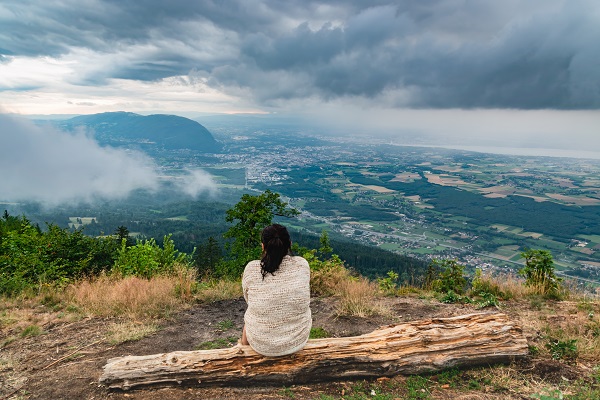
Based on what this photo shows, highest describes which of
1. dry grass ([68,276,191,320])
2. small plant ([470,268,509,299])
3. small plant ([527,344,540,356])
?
small plant ([527,344,540,356])

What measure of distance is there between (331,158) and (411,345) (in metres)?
160

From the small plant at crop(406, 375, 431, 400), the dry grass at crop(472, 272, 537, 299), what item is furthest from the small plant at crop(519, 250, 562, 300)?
the small plant at crop(406, 375, 431, 400)

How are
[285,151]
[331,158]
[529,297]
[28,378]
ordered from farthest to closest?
[285,151] < [331,158] < [529,297] < [28,378]

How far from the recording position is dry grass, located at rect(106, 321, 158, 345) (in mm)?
5434

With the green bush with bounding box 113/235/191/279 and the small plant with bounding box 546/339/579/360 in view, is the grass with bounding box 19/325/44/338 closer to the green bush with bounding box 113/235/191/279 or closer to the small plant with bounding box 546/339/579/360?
the green bush with bounding box 113/235/191/279

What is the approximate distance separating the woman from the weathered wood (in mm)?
252

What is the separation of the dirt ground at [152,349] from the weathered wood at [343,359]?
14 cm

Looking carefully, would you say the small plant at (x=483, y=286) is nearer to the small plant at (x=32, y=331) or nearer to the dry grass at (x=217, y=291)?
the dry grass at (x=217, y=291)

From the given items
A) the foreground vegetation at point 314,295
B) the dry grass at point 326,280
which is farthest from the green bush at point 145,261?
the dry grass at point 326,280

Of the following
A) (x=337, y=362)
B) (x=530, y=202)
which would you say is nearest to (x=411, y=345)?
(x=337, y=362)

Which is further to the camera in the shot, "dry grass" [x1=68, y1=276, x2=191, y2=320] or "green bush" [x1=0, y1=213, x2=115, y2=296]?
"green bush" [x1=0, y1=213, x2=115, y2=296]

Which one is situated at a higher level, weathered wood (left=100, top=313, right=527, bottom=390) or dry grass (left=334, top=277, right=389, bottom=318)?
weathered wood (left=100, top=313, right=527, bottom=390)

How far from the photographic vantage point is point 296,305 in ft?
13.4

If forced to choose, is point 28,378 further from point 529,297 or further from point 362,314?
point 529,297
